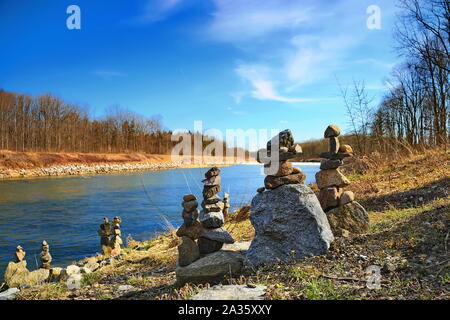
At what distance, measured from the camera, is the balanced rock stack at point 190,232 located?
474 centimetres

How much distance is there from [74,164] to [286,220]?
1750 inches

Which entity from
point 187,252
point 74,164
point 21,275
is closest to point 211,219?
point 187,252

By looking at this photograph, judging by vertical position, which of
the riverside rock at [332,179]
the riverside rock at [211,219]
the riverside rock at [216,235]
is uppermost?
the riverside rock at [332,179]

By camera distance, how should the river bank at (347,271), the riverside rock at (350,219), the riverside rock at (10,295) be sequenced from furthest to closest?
1. the riverside rock at (350,219)
2. the riverside rock at (10,295)
3. the river bank at (347,271)

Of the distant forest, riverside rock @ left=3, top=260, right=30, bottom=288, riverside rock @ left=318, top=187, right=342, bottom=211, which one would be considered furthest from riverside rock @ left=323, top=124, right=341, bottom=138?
the distant forest

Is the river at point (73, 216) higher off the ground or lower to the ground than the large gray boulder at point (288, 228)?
lower

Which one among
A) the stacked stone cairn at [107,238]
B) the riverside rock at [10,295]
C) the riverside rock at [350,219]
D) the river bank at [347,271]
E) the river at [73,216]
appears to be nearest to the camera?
the river bank at [347,271]

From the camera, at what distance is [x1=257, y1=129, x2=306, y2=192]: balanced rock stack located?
497 cm

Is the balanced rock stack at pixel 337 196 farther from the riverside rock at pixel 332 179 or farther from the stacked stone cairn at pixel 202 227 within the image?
the stacked stone cairn at pixel 202 227

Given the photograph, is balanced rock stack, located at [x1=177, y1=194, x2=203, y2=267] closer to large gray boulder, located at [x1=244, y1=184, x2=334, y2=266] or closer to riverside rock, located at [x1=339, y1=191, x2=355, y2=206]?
large gray boulder, located at [x1=244, y1=184, x2=334, y2=266]

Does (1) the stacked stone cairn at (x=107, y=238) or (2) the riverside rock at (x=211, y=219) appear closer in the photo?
(2) the riverside rock at (x=211, y=219)

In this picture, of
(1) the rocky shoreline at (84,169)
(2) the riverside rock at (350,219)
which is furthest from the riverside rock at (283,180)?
(1) the rocky shoreline at (84,169)

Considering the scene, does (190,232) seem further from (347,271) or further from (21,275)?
(21,275)
